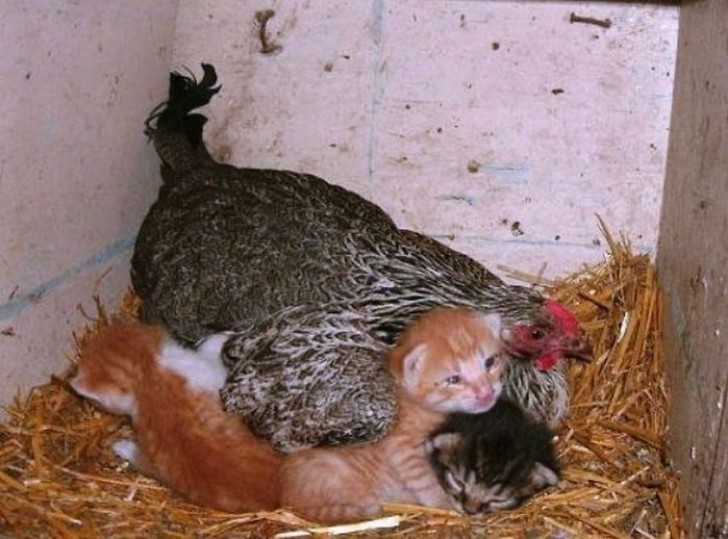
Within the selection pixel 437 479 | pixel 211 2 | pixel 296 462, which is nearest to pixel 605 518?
pixel 437 479

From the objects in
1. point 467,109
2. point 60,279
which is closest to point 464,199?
point 467,109

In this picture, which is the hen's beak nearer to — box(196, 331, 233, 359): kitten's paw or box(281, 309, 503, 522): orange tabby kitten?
box(281, 309, 503, 522): orange tabby kitten

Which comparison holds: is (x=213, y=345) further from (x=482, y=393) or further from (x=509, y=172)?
(x=509, y=172)

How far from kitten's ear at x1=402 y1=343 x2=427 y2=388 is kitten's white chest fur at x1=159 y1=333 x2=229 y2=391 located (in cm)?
55

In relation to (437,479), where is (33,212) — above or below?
above

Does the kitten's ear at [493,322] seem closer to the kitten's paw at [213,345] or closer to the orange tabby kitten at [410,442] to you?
the orange tabby kitten at [410,442]

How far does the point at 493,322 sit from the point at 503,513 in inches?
20.1

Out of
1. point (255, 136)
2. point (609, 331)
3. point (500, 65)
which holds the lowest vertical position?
point (609, 331)

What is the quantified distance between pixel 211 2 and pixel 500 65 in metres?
1.04

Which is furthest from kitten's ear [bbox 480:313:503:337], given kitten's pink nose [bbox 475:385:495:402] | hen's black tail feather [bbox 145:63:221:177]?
hen's black tail feather [bbox 145:63:221:177]

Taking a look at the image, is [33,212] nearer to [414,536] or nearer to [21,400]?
[21,400]

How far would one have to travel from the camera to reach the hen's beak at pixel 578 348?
319cm

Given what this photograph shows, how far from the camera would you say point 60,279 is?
11.3ft

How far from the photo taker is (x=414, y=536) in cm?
280
